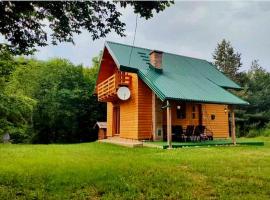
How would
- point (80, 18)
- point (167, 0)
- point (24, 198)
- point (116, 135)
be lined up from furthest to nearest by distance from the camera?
point (116, 135) → point (80, 18) → point (167, 0) → point (24, 198)

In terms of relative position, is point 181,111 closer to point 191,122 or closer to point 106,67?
point 191,122

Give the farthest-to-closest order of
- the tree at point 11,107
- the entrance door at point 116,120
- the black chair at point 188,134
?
1. the entrance door at point 116,120
2. the black chair at point 188,134
3. the tree at point 11,107

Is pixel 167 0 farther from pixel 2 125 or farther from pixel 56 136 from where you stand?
pixel 56 136

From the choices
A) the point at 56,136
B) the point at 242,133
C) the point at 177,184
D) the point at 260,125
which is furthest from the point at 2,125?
the point at 260,125

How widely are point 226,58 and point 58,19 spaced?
145 ft

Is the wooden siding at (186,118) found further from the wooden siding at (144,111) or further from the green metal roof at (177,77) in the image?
the green metal roof at (177,77)

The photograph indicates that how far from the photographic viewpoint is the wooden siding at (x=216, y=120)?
20.3 metres

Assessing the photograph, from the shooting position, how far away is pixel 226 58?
4816 cm

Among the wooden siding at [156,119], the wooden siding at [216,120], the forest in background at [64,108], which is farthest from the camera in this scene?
the forest in background at [64,108]

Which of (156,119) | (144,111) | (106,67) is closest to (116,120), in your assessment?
(106,67)

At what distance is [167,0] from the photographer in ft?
19.8

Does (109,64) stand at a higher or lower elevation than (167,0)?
higher

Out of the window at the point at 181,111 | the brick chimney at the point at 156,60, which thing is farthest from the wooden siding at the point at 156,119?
the brick chimney at the point at 156,60

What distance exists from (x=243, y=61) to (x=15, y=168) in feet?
148
